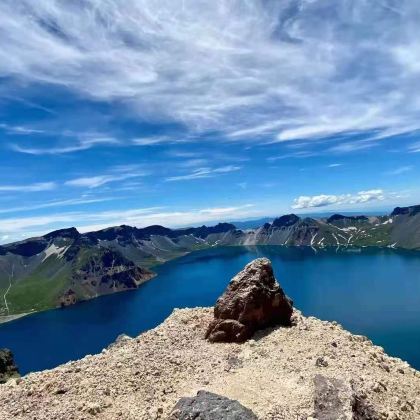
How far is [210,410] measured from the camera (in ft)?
61.5

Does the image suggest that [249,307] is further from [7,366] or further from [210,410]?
[7,366]

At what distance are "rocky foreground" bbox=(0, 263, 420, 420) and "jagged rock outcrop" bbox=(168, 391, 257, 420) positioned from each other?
0.04m

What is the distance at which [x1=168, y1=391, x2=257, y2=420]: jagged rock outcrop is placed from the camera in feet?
60.9

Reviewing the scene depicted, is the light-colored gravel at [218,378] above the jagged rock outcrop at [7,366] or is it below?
above

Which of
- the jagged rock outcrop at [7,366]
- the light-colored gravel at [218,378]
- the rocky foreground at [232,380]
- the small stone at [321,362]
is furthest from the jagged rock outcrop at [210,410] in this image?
the jagged rock outcrop at [7,366]

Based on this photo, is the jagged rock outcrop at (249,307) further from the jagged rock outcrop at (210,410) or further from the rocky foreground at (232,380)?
the jagged rock outcrop at (210,410)

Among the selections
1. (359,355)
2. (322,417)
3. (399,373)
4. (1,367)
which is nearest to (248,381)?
→ (322,417)

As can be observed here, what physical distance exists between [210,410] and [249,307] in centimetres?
1520

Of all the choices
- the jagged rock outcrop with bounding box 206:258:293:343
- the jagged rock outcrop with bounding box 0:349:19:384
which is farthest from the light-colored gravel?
the jagged rock outcrop with bounding box 0:349:19:384

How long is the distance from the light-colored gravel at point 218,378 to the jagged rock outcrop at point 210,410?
119 centimetres

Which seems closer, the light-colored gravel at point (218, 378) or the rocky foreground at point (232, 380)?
the rocky foreground at point (232, 380)

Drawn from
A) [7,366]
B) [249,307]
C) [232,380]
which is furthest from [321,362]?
[7,366]

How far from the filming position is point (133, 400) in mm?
22922

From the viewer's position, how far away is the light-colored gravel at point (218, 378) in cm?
2161
